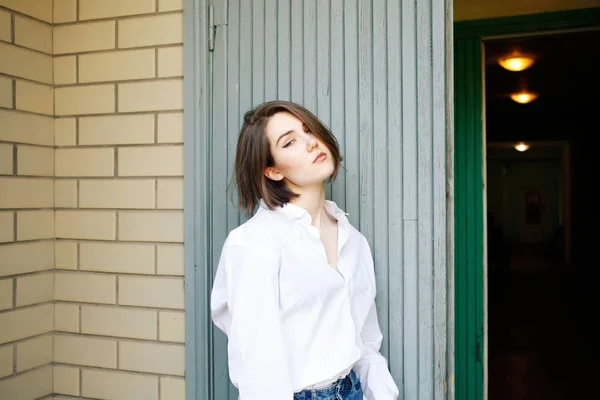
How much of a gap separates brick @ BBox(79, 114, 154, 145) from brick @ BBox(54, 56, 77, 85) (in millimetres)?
204

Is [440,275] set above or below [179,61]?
below

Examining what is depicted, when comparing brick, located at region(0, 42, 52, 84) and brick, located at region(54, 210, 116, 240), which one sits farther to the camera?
brick, located at region(54, 210, 116, 240)

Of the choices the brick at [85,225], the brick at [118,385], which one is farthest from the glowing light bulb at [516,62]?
the brick at [118,385]

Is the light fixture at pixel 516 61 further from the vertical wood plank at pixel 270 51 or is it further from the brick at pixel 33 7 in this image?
the brick at pixel 33 7

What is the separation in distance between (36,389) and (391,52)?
2153 millimetres

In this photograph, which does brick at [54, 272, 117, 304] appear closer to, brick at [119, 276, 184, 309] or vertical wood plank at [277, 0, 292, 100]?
brick at [119, 276, 184, 309]

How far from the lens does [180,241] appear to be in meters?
2.40

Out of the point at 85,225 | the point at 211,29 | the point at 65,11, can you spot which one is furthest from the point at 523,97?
the point at 85,225

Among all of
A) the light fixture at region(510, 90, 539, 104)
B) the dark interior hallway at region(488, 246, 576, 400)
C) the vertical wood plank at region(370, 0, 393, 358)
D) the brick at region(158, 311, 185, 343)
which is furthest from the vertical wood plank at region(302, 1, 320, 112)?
the light fixture at region(510, 90, 539, 104)

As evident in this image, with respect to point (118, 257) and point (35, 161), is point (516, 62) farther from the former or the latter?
point (35, 161)

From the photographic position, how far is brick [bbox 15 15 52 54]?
2.44m

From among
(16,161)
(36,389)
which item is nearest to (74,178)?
(16,161)

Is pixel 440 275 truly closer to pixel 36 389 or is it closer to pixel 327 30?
pixel 327 30

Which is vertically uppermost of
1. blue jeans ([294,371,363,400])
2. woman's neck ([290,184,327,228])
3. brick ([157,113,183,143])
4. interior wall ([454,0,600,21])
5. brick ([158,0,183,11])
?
interior wall ([454,0,600,21])
